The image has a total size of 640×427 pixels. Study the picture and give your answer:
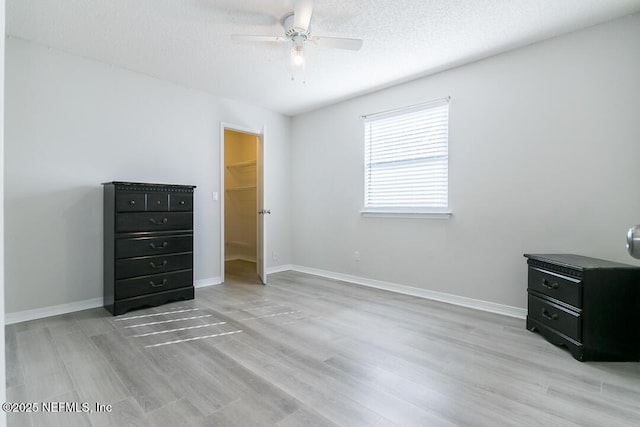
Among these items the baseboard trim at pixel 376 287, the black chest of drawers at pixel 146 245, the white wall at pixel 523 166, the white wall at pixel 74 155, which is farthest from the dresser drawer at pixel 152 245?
the white wall at pixel 523 166

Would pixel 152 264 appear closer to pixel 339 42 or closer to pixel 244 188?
pixel 339 42

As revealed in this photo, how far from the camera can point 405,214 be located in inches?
148

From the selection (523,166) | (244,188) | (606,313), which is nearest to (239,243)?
(244,188)

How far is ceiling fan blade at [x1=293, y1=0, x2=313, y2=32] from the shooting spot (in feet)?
7.16

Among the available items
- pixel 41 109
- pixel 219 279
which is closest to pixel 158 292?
pixel 219 279

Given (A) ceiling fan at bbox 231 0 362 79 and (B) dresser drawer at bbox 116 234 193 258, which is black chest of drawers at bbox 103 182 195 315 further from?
(A) ceiling fan at bbox 231 0 362 79

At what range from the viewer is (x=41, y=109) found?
291cm

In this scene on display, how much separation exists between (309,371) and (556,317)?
1890 mm

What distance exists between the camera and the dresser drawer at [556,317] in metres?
2.16

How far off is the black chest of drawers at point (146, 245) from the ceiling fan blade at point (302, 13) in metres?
2.03

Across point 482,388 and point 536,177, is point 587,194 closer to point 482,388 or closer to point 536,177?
point 536,177

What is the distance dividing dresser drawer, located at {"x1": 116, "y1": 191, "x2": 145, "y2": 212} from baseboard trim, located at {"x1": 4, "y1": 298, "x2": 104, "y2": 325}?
1041mm

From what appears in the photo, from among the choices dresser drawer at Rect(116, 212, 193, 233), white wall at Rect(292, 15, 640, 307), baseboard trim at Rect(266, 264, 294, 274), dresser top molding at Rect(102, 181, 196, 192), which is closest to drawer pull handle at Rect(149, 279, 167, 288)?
dresser drawer at Rect(116, 212, 193, 233)

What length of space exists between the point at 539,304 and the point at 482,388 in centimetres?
116
